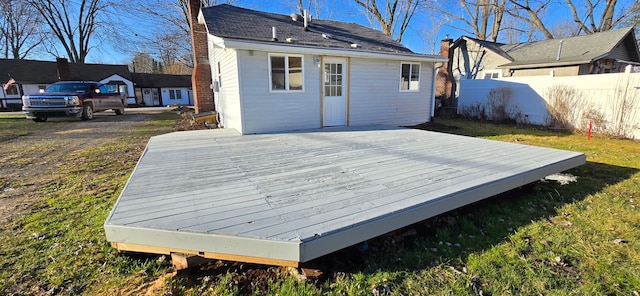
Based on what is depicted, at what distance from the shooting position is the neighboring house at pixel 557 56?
518 inches

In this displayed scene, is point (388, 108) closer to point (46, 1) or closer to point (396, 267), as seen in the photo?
point (396, 267)

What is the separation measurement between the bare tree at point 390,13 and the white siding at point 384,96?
11875 mm

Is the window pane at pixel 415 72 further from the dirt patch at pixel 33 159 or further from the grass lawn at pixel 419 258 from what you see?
the dirt patch at pixel 33 159

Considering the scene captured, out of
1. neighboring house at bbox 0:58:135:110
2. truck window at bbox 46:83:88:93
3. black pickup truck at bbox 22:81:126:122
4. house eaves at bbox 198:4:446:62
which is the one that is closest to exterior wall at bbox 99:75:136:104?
neighboring house at bbox 0:58:135:110

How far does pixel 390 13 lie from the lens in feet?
67.4

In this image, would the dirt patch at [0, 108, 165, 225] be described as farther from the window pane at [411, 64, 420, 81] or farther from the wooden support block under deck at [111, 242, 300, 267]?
the window pane at [411, 64, 420, 81]

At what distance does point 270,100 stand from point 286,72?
0.85 metres

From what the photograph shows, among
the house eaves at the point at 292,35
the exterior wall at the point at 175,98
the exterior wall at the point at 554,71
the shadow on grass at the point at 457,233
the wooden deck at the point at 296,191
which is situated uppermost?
the house eaves at the point at 292,35

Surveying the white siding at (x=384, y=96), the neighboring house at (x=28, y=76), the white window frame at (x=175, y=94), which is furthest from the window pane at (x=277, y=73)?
the white window frame at (x=175, y=94)

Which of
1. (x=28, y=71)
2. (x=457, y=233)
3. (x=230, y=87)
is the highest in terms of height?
(x=28, y=71)

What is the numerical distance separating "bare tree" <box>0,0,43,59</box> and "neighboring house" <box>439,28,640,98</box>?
38.8m

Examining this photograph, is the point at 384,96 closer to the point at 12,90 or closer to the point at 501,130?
the point at 501,130

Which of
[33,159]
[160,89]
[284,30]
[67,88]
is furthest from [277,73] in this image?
[160,89]

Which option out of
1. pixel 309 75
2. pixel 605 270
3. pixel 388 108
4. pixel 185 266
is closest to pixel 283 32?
pixel 309 75
